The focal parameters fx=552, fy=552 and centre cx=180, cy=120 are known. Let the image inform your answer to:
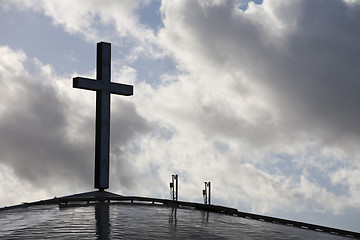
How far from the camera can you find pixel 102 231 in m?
11.9

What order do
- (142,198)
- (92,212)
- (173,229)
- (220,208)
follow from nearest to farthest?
(173,229) → (92,212) → (220,208) → (142,198)

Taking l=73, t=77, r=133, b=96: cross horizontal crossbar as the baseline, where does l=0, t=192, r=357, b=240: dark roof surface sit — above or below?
below

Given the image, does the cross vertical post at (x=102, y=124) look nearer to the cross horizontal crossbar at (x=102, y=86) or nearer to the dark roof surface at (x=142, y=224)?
the cross horizontal crossbar at (x=102, y=86)

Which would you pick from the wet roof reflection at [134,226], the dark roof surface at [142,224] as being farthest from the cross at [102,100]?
the wet roof reflection at [134,226]

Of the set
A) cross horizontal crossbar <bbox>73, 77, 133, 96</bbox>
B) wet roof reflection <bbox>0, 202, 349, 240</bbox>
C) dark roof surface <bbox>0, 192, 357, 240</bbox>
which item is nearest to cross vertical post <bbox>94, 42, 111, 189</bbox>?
cross horizontal crossbar <bbox>73, 77, 133, 96</bbox>

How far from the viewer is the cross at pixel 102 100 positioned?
21594 millimetres

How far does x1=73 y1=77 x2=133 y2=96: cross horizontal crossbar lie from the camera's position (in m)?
21.5

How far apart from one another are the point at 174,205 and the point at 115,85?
5.73 meters

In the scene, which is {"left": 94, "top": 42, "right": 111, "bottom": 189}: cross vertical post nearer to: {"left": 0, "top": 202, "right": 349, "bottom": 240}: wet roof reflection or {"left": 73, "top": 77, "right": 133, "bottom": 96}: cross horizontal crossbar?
{"left": 73, "top": 77, "right": 133, "bottom": 96}: cross horizontal crossbar

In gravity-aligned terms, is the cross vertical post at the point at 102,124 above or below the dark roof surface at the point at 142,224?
above

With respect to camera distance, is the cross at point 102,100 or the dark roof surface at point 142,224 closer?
the dark roof surface at point 142,224

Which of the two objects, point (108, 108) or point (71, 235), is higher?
point (108, 108)

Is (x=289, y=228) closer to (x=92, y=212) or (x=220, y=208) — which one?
(x=220, y=208)

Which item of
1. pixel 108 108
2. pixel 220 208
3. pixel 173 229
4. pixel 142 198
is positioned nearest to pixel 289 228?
pixel 220 208
